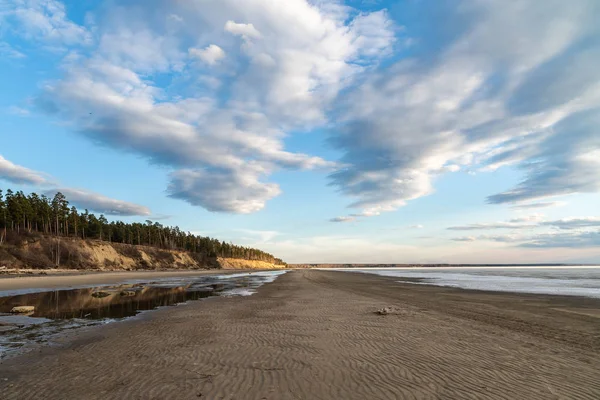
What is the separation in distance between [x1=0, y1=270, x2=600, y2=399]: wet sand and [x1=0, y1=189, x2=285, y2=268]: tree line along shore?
75.1 meters

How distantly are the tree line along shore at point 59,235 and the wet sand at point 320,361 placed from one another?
7511 cm

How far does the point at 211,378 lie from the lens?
7.43m

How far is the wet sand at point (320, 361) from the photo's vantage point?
673 cm

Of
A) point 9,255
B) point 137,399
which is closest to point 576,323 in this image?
point 137,399

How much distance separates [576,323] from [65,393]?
19.5 metres

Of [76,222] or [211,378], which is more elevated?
[76,222]

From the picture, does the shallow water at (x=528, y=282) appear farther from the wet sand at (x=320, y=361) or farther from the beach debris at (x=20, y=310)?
the beach debris at (x=20, y=310)

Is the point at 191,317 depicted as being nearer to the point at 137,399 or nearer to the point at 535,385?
the point at 137,399

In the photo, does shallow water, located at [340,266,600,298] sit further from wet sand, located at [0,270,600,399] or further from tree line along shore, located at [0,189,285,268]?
tree line along shore, located at [0,189,285,268]

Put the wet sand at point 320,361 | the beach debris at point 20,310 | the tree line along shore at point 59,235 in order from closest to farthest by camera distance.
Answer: the wet sand at point 320,361
the beach debris at point 20,310
the tree line along shore at point 59,235

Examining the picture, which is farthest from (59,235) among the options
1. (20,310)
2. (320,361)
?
(320,361)

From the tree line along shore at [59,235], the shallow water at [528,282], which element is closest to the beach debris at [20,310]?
the shallow water at [528,282]

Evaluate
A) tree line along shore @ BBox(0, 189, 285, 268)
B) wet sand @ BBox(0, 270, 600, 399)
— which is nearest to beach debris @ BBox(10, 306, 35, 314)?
wet sand @ BBox(0, 270, 600, 399)

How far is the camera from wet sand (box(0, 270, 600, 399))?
6.73 m
